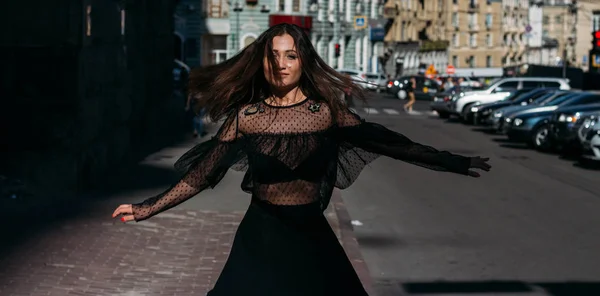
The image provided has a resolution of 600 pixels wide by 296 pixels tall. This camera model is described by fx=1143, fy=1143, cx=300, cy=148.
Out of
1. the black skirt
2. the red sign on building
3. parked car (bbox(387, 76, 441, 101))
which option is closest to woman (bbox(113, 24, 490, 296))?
the black skirt

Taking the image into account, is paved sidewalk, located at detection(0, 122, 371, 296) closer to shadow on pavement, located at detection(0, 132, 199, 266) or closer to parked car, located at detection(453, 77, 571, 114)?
shadow on pavement, located at detection(0, 132, 199, 266)

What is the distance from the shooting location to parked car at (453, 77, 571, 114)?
41062 millimetres

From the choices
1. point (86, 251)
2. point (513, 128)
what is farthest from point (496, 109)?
point (86, 251)

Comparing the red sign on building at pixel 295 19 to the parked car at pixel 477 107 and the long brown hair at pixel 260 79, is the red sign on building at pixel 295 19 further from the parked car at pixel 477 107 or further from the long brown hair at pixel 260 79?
the long brown hair at pixel 260 79

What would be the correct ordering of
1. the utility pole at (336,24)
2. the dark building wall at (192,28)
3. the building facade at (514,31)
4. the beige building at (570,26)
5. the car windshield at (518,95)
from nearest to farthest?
the car windshield at (518,95) < the dark building wall at (192,28) < the utility pole at (336,24) < the building facade at (514,31) < the beige building at (570,26)

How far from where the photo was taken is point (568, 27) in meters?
131

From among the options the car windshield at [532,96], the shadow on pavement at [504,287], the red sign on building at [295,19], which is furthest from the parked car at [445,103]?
the shadow on pavement at [504,287]

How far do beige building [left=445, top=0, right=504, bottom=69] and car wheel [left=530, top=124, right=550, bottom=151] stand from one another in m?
83.8

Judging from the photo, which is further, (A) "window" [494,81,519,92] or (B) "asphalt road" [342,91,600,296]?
(A) "window" [494,81,519,92]

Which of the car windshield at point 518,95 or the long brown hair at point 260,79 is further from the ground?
the long brown hair at point 260,79

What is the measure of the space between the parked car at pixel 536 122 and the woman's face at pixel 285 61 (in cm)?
2171

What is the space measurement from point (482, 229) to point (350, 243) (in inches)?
95.6

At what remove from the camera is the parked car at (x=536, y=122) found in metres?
27.0

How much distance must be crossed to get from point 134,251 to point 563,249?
4.40m
